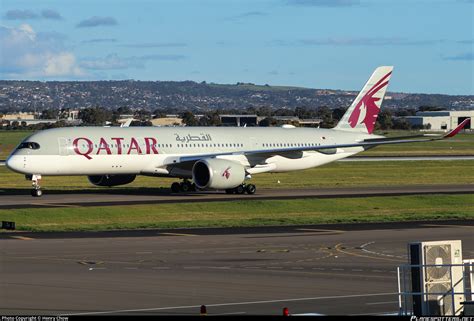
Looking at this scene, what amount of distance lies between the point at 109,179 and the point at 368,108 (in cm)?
2064

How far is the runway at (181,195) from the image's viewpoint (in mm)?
59031

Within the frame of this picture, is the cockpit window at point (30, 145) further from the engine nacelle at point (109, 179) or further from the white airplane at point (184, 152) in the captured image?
the engine nacelle at point (109, 179)

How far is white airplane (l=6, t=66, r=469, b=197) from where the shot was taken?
63.4 metres

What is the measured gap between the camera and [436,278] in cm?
2338

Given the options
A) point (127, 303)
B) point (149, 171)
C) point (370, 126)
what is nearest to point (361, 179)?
point (370, 126)

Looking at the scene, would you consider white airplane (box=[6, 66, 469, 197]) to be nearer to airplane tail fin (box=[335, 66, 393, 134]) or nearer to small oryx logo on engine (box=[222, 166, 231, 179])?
small oryx logo on engine (box=[222, 166, 231, 179])

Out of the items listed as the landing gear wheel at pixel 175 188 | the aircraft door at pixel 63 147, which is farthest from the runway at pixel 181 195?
the aircraft door at pixel 63 147

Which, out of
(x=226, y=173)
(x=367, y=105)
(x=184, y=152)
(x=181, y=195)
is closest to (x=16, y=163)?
(x=181, y=195)

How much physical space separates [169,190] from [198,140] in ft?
14.0

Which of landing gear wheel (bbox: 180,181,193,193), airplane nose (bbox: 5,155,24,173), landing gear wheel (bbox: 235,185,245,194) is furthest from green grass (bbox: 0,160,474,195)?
landing gear wheel (bbox: 235,185,245,194)

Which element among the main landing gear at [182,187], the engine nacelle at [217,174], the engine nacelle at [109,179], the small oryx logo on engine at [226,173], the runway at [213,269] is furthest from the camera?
the engine nacelle at [109,179]

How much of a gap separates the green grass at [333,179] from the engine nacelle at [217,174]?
21.1ft

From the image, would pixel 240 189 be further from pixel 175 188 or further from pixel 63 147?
pixel 63 147

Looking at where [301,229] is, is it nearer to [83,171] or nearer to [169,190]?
[83,171]
